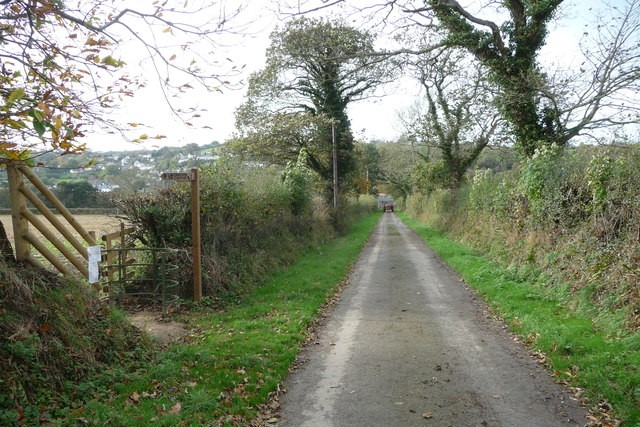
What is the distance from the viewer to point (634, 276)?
25.4 ft

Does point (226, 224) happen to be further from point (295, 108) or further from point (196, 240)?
point (295, 108)

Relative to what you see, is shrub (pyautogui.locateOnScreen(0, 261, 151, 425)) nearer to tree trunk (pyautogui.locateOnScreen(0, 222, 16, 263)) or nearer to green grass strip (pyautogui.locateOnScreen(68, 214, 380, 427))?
tree trunk (pyautogui.locateOnScreen(0, 222, 16, 263))

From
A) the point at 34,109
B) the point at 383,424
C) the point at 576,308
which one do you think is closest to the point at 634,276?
the point at 576,308

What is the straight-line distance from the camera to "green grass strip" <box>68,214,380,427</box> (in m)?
4.88

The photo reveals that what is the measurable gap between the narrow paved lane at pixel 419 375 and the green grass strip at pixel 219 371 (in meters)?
0.42

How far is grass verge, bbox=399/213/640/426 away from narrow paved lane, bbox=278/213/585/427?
293 millimetres

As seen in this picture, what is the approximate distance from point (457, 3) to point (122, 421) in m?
15.4

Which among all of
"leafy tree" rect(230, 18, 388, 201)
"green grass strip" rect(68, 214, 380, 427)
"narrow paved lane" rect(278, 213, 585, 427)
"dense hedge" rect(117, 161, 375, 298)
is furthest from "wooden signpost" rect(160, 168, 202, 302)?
"leafy tree" rect(230, 18, 388, 201)

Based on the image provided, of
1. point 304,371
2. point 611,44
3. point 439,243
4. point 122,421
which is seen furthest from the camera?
point 439,243

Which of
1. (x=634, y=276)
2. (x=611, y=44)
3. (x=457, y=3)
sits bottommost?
(x=634, y=276)

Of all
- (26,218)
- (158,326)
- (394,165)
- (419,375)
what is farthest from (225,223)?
(394,165)

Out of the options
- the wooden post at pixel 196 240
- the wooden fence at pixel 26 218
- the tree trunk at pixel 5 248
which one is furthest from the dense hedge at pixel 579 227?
the tree trunk at pixel 5 248

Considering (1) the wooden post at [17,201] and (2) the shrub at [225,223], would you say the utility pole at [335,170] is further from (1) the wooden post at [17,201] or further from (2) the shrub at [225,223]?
(1) the wooden post at [17,201]

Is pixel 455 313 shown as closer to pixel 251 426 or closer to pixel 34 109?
pixel 251 426
